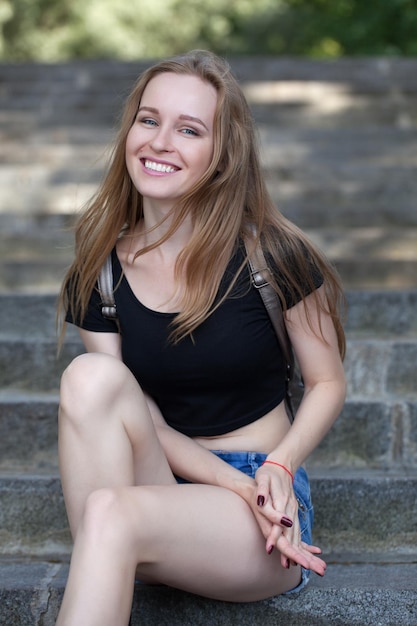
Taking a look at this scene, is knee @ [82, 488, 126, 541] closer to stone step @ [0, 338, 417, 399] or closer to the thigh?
the thigh

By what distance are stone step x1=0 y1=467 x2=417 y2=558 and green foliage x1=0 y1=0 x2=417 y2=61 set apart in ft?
37.0

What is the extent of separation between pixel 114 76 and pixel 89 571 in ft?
17.8

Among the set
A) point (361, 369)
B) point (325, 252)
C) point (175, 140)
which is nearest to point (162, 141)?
point (175, 140)

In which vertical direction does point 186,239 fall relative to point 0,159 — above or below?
above

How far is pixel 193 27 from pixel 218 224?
1367cm

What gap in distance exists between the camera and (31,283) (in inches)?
146

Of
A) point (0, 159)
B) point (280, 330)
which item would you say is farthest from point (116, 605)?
point (0, 159)

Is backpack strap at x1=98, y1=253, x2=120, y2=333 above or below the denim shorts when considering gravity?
above

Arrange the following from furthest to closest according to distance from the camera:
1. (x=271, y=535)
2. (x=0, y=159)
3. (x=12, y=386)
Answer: (x=0, y=159), (x=12, y=386), (x=271, y=535)

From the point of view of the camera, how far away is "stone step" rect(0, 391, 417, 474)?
267cm

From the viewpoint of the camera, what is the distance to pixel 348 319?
10.5ft

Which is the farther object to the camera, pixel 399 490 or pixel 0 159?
pixel 0 159

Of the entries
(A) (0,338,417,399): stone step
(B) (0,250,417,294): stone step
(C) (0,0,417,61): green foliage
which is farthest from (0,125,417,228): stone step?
(C) (0,0,417,61): green foliage

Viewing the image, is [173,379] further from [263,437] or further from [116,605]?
[116,605]
